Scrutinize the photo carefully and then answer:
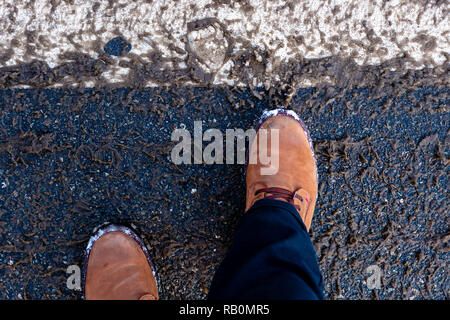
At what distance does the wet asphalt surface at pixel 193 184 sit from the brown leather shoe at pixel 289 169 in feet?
0.18

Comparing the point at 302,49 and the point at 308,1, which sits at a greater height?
the point at 308,1

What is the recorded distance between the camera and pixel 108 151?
134cm

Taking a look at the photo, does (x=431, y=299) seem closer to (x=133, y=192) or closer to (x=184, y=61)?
(x=133, y=192)

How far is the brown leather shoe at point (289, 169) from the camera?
4.34ft

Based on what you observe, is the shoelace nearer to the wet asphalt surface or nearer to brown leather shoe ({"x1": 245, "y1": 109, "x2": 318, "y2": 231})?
brown leather shoe ({"x1": 245, "y1": 109, "x2": 318, "y2": 231})

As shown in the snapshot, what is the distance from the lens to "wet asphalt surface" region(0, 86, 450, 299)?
135 cm

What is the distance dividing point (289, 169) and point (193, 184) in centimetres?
40

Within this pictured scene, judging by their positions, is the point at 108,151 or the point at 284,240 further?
the point at 108,151

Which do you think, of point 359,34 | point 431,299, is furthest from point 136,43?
point 431,299
